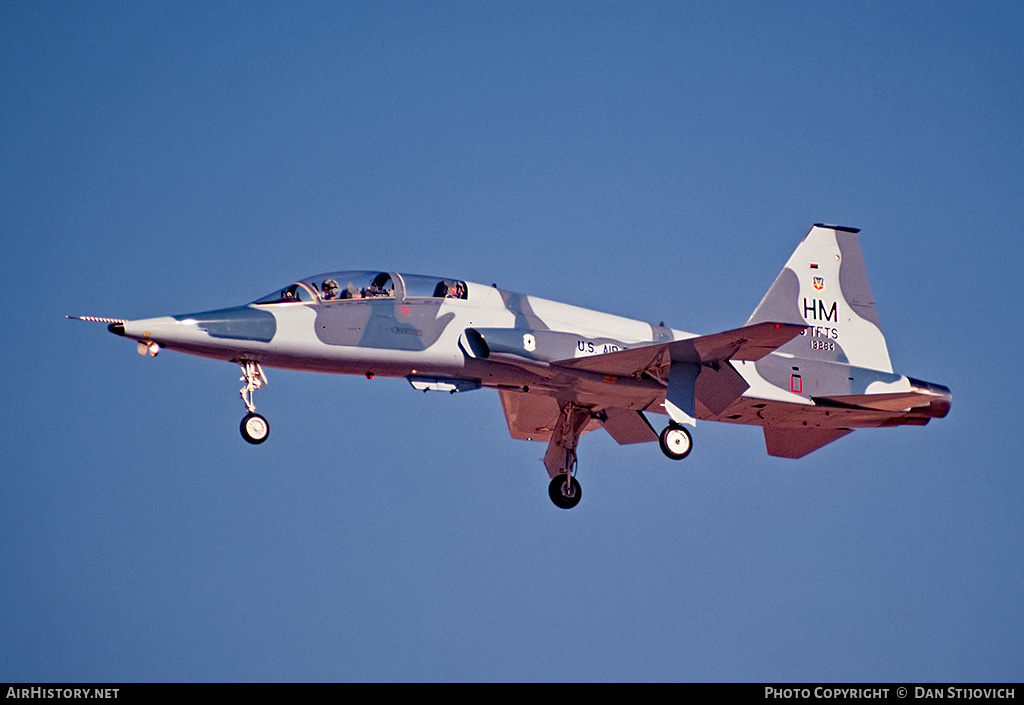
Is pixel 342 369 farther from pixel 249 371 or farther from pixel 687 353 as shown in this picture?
pixel 687 353

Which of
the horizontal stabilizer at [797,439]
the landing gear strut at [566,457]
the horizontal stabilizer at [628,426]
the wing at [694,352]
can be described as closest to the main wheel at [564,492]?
the landing gear strut at [566,457]

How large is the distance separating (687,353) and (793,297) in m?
3.79

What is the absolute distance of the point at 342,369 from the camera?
21.7m

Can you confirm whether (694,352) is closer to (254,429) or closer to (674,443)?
(674,443)

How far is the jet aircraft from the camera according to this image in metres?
21.2

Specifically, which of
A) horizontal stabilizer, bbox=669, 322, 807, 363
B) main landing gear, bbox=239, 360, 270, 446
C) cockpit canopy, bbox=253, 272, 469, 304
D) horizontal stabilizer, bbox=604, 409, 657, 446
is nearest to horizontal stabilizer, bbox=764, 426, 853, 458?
horizontal stabilizer, bbox=604, 409, 657, 446

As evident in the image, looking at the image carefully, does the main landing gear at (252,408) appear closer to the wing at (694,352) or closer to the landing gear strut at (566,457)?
the wing at (694,352)

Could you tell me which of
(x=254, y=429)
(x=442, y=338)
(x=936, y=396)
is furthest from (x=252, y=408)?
(x=936, y=396)

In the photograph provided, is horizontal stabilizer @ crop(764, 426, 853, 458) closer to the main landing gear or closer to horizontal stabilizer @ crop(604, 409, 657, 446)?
horizontal stabilizer @ crop(604, 409, 657, 446)

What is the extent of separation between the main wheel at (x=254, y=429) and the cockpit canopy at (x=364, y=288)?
1932mm

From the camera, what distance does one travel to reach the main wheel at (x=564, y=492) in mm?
25109

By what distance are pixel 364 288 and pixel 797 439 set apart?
9.08 metres
